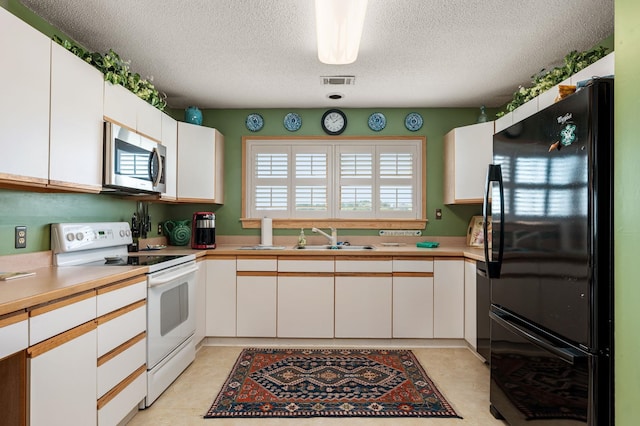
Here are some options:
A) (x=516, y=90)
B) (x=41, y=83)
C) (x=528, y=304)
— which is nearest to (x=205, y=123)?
(x=41, y=83)

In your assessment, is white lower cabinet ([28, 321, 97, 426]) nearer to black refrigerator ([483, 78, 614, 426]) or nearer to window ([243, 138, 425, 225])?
black refrigerator ([483, 78, 614, 426])

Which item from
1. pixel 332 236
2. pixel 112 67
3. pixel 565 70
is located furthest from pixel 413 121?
pixel 112 67

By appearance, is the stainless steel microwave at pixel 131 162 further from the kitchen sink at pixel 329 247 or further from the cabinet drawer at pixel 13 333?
the kitchen sink at pixel 329 247

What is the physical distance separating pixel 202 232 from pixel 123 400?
186 cm

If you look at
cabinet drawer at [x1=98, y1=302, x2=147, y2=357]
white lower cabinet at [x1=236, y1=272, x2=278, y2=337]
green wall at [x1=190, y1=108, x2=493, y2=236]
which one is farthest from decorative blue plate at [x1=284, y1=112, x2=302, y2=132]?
cabinet drawer at [x1=98, y1=302, x2=147, y2=357]

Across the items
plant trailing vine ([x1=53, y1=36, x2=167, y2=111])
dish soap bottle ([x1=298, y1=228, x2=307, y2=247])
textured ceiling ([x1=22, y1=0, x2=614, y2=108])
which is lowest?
dish soap bottle ([x1=298, y1=228, x2=307, y2=247])

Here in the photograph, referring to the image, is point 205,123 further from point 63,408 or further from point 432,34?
point 63,408

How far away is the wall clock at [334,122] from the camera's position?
418 cm

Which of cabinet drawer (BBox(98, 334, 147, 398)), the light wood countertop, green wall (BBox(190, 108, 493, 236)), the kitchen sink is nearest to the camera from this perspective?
the light wood countertop

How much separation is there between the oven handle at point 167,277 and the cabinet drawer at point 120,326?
5.8 inches

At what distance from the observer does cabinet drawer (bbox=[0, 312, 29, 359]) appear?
1.28 meters

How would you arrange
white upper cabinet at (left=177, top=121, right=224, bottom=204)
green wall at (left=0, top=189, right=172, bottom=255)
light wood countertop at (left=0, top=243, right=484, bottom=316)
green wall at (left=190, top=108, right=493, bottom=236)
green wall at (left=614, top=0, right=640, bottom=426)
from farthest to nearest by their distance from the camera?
green wall at (left=190, top=108, right=493, bottom=236) < white upper cabinet at (left=177, top=121, right=224, bottom=204) < green wall at (left=0, top=189, right=172, bottom=255) < light wood countertop at (left=0, top=243, right=484, bottom=316) < green wall at (left=614, top=0, right=640, bottom=426)

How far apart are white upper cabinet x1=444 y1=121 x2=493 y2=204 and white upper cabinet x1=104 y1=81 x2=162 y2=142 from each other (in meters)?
2.74

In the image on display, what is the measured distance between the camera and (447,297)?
3.52 m
